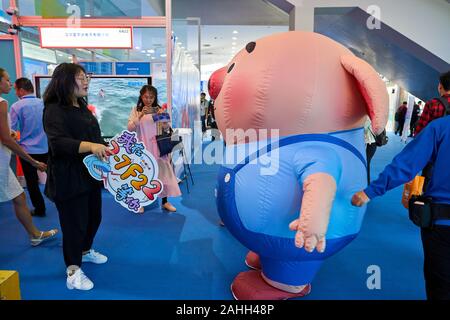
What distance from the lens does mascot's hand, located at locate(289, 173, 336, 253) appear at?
55.9 inches

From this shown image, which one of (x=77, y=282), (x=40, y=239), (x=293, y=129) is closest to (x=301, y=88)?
Answer: (x=293, y=129)

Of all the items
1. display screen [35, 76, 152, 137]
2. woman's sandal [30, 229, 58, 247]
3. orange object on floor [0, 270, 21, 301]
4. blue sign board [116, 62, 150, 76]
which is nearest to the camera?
orange object on floor [0, 270, 21, 301]

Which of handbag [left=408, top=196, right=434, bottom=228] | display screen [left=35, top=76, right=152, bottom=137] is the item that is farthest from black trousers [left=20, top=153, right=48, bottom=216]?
handbag [left=408, top=196, right=434, bottom=228]

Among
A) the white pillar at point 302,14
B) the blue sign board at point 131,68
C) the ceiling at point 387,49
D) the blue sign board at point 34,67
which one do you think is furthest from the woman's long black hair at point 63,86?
the blue sign board at point 34,67

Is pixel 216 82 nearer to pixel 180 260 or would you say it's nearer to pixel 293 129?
pixel 293 129

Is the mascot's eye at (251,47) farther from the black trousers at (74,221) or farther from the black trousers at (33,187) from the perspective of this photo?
the black trousers at (33,187)

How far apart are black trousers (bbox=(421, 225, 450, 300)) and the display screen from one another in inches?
156

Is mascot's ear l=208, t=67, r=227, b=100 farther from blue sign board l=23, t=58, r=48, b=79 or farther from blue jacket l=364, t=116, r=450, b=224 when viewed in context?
blue sign board l=23, t=58, r=48, b=79

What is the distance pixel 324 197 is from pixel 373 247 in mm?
1794

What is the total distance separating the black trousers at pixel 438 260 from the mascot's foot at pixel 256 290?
30.9 inches

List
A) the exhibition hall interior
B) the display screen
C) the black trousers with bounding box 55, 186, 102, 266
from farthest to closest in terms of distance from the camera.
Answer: the display screen → the black trousers with bounding box 55, 186, 102, 266 → the exhibition hall interior

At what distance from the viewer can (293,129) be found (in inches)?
69.1

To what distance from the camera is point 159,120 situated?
3633 millimetres

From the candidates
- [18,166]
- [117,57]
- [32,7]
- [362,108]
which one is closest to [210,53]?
[117,57]
